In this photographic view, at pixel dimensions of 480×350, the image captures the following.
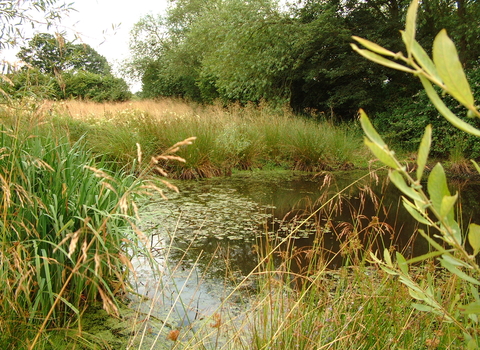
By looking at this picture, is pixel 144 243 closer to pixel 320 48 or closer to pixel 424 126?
pixel 424 126

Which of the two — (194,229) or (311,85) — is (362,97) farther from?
(194,229)

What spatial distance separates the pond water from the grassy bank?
0.60m

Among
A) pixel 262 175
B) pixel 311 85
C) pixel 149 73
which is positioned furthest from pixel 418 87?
pixel 149 73

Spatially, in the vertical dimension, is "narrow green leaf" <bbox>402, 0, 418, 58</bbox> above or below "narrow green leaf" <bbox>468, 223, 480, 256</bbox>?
above

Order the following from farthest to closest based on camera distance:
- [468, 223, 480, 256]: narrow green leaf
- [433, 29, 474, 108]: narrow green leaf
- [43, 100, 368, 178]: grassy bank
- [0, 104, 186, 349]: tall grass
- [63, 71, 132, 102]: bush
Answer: [63, 71, 132, 102]: bush < [43, 100, 368, 178]: grassy bank < [0, 104, 186, 349]: tall grass < [468, 223, 480, 256]: narrow green leaf < [433, 29, 474, 108]: narrow green leaf

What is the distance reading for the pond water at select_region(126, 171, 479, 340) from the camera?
2.22 m

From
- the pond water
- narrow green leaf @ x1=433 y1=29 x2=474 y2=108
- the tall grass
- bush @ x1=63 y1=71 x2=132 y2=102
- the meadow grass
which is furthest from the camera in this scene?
bush @ x1=63 y1=71 x2=132 y2=102

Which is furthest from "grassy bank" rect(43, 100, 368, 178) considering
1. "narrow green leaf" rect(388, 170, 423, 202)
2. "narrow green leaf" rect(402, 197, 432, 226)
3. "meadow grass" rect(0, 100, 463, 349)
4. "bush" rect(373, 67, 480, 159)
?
"narrow green leaf" rect(388, 170, 423, 202)

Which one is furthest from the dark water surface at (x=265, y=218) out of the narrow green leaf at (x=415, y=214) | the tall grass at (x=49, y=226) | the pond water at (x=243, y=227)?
the narrow green leaf at (x=415, y=214)

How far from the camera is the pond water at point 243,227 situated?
222 centimetres

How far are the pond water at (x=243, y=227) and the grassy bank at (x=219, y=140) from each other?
60cm

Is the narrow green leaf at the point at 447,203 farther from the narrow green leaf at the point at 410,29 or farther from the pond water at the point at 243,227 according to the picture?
the pond water at the point at 243,227

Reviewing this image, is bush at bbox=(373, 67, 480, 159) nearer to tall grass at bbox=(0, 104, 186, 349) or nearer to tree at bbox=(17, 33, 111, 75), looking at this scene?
tree at bbox=(17, 33, 111, 75)

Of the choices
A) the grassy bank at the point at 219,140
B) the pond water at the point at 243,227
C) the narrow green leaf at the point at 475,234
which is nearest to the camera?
the narrow green leaf at the point at 475,234
